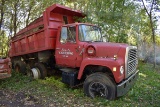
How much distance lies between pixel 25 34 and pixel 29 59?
1.21 metres

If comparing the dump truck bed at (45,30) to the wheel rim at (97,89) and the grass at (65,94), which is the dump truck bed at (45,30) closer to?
the grass at (65,94)

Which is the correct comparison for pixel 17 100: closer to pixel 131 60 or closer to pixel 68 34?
pixel 68 34

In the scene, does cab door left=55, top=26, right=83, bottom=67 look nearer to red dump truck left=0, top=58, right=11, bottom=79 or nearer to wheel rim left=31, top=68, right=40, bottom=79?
wheel rim left=31, top=68, right=40, bottom=79

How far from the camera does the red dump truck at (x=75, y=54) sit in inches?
216

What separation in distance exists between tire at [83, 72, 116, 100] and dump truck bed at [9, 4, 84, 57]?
7.67 ft

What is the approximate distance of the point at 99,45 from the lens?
6.02 meters

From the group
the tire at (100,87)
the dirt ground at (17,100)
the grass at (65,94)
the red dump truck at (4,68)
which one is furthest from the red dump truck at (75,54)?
the dirt ground at (17,100)

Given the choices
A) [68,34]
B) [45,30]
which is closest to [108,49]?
[68,34]

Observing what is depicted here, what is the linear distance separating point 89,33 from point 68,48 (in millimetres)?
887

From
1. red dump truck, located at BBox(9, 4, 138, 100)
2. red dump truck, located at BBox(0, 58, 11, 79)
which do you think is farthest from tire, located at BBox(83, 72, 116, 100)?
red dump truck, located at BBox(0, 58, 11, 79)

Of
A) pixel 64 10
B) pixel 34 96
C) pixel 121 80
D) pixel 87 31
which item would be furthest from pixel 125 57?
pixel 64 10

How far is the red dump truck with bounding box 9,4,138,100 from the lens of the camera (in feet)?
18.0

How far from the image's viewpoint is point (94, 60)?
18.6 feet

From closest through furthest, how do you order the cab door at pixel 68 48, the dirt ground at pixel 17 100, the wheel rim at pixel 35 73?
the dirt ground at pixel 17 100, the cab door at pixel 68 48, the wheel rim at pixel 35 73
